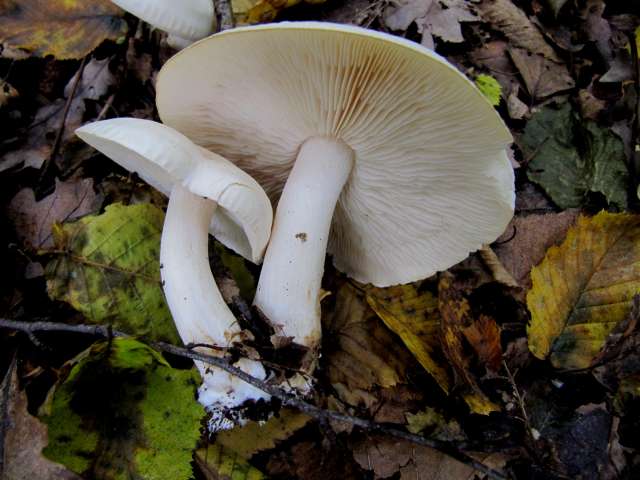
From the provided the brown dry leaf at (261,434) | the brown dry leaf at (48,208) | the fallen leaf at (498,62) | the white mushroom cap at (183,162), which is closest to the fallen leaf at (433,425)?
the brown dry leaf at (261,434)

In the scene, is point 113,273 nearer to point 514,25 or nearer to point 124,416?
point 124,416

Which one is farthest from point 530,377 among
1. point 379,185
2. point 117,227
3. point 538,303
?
point 117,227

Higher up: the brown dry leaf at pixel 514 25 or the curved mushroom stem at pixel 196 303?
the brown dry leaf at pixel 514 25

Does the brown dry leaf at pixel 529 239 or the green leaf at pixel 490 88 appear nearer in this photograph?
the brown dry leaf at pixel 529 239

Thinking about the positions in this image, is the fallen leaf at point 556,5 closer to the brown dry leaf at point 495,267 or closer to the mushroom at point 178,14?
the brown dry leaf at point 495,267

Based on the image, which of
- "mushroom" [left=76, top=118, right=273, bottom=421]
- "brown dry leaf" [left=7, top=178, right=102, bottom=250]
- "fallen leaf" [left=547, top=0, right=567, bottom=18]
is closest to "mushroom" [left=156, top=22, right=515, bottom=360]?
"mushroom" [left=76, top=118, right=273, bottom=421]

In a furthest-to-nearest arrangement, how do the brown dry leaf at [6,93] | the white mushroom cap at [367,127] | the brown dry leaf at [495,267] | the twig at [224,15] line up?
the twig at [224,15] < the brown dry leaf at [6,93] < the brown dry leaf at [495,267] < the white mushroom cap at [367,127]

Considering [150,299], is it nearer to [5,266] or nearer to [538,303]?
[5,266]
